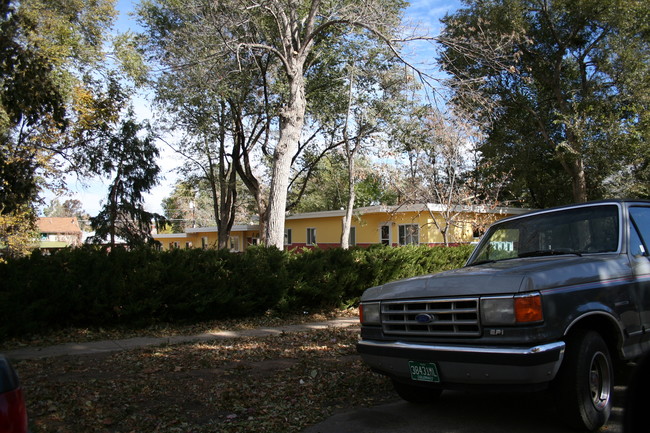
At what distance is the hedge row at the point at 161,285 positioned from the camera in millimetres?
8672

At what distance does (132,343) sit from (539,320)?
6.79m

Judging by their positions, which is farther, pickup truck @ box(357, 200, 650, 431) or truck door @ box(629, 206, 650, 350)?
truck door @ box(629, 206, 650, 350)

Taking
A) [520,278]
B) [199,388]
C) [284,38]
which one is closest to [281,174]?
[284,38]

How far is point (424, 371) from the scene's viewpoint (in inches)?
163

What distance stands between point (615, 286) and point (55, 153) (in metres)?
21.5

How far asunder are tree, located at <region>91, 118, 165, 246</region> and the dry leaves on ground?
18026 mm

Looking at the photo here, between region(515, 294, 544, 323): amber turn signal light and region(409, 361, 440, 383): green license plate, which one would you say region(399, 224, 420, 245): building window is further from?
region(515, 294, 544, 323): amber turn signal light

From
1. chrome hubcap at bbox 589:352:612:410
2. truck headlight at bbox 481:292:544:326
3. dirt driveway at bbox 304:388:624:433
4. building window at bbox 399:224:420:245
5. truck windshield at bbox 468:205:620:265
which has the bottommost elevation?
dirt driveway at bbox 304:388:624:433

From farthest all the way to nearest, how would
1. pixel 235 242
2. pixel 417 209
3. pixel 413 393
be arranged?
pixel 235 242, pixel 417 209, pixel 413 393

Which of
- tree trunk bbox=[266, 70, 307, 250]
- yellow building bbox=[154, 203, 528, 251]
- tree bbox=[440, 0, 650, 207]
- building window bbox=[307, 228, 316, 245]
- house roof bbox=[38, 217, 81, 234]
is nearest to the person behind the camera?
tree trunk bbox=[266, 70, 307, 250]

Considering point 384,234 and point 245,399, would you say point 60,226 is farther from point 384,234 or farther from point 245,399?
point 245,399

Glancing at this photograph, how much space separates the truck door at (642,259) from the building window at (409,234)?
1808 centimetres

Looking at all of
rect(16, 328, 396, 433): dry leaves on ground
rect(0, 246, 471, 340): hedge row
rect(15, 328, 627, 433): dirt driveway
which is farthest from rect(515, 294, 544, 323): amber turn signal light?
rect(0, 246, 471, 340): hedge row

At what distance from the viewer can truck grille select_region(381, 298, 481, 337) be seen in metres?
4.02
